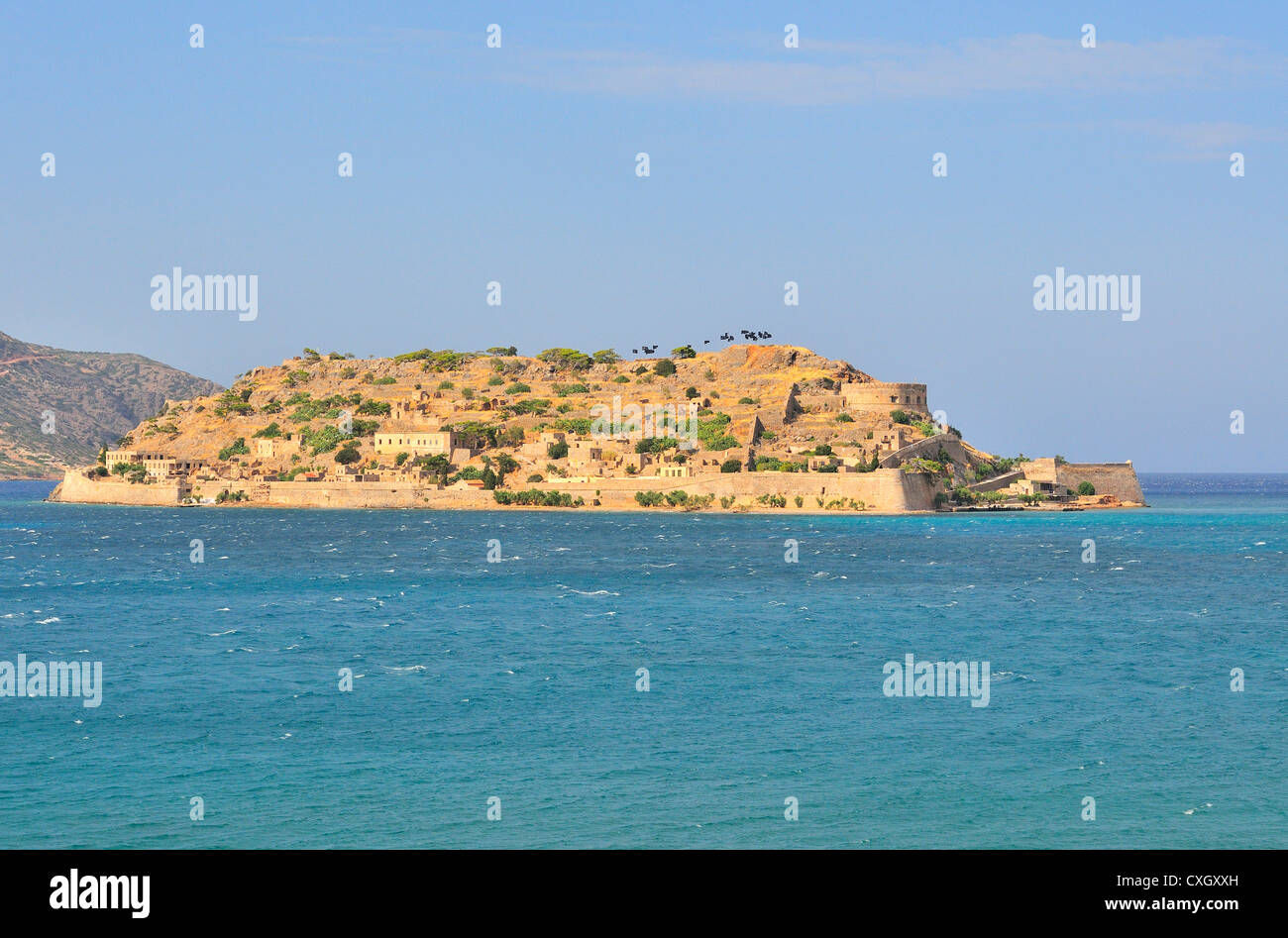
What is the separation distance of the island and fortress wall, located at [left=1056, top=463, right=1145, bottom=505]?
7.2 inches

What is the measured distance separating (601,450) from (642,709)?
308 feet

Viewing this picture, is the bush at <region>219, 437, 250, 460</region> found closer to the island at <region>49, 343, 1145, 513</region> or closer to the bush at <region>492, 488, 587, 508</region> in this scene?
the island at <region>49, 343, 1145, 513</region>

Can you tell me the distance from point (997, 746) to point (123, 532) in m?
76.0

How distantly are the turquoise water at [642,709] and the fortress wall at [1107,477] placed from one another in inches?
2595

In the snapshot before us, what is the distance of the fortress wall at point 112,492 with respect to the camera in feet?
422

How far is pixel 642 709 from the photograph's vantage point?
26656 mm

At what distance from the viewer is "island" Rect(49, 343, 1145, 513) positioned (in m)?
110

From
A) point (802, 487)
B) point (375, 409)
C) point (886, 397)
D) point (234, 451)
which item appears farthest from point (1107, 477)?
point (234, 451)

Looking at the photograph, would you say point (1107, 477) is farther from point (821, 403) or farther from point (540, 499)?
point (540, 499)

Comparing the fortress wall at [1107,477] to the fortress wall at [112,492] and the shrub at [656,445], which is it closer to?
the shrub at [656,445]

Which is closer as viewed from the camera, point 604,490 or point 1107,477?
point 604,490

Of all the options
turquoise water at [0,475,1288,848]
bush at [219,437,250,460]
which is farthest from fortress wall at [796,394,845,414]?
turquoise water at [0,475,1288,848]

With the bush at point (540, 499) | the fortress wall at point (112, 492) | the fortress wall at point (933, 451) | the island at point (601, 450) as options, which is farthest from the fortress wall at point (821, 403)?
the fortress wall at point (112, 492)
